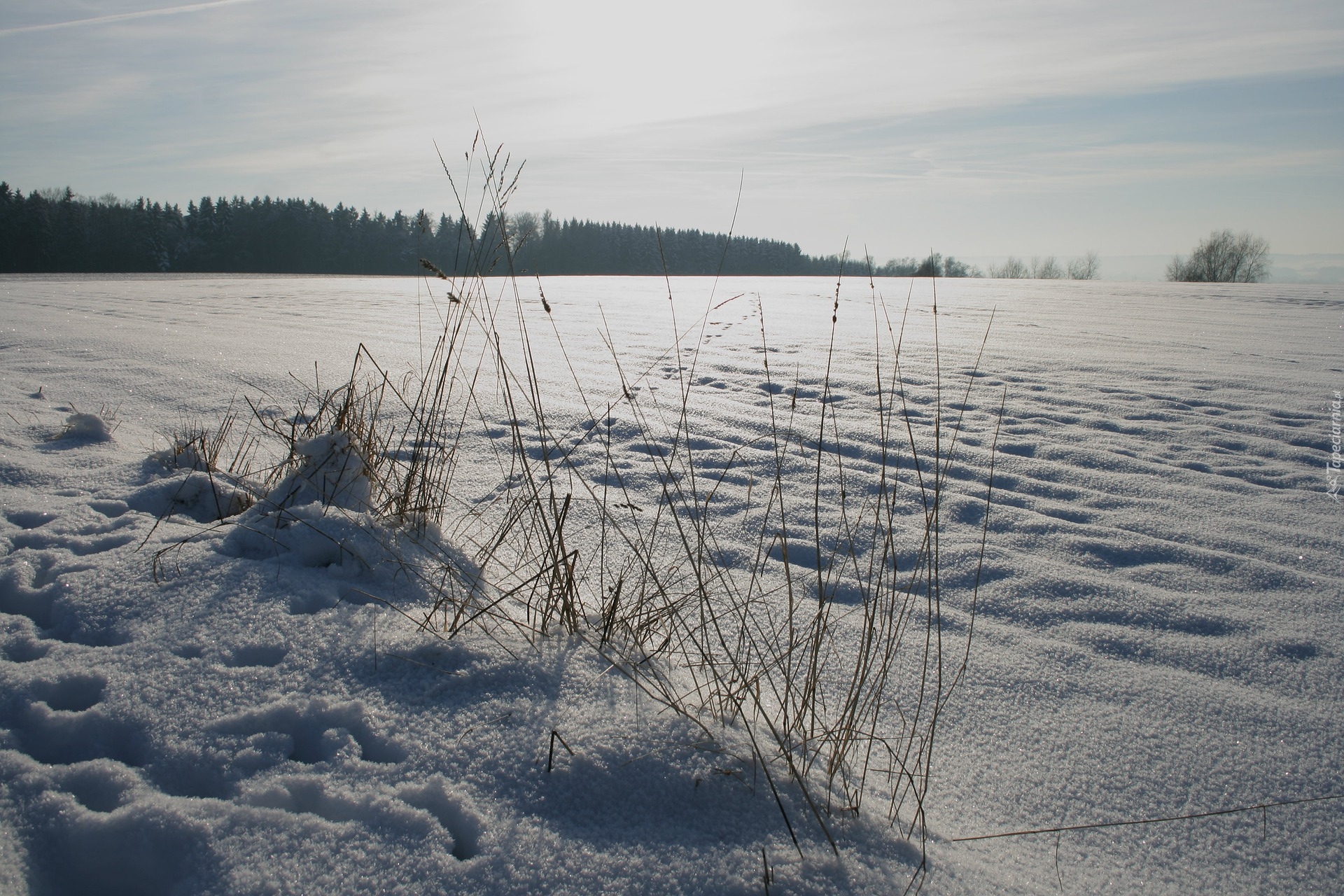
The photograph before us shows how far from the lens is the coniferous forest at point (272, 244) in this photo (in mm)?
39469

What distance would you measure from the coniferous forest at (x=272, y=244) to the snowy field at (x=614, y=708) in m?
A: 35.1

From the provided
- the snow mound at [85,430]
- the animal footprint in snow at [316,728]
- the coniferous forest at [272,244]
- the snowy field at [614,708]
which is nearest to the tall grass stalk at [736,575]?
the snowy field at [614,708]

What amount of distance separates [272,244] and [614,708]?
5608 centimetres

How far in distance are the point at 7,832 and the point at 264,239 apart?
183 ft

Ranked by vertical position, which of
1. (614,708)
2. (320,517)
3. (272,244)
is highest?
(272,244)

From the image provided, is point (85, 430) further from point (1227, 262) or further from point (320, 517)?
point (1227, 262)

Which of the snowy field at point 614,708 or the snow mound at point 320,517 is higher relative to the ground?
the snow mound at point 320,517

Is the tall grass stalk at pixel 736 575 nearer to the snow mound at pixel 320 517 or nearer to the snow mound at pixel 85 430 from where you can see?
the snow mound at pixel 320 517

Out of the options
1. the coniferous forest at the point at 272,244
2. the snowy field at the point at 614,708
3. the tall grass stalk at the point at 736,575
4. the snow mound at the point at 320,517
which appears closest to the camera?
the snowy field at the point at 614,708

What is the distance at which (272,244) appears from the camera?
4762 cm

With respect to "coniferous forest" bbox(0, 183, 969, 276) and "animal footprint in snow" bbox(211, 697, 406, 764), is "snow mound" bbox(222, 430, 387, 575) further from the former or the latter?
"coniferous forest" bbox(0, 183, 969, 276)

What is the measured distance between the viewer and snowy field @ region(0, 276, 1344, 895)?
3.29ft

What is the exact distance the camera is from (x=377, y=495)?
7.24ft

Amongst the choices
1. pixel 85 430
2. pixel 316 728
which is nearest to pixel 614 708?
pixel 316 728
